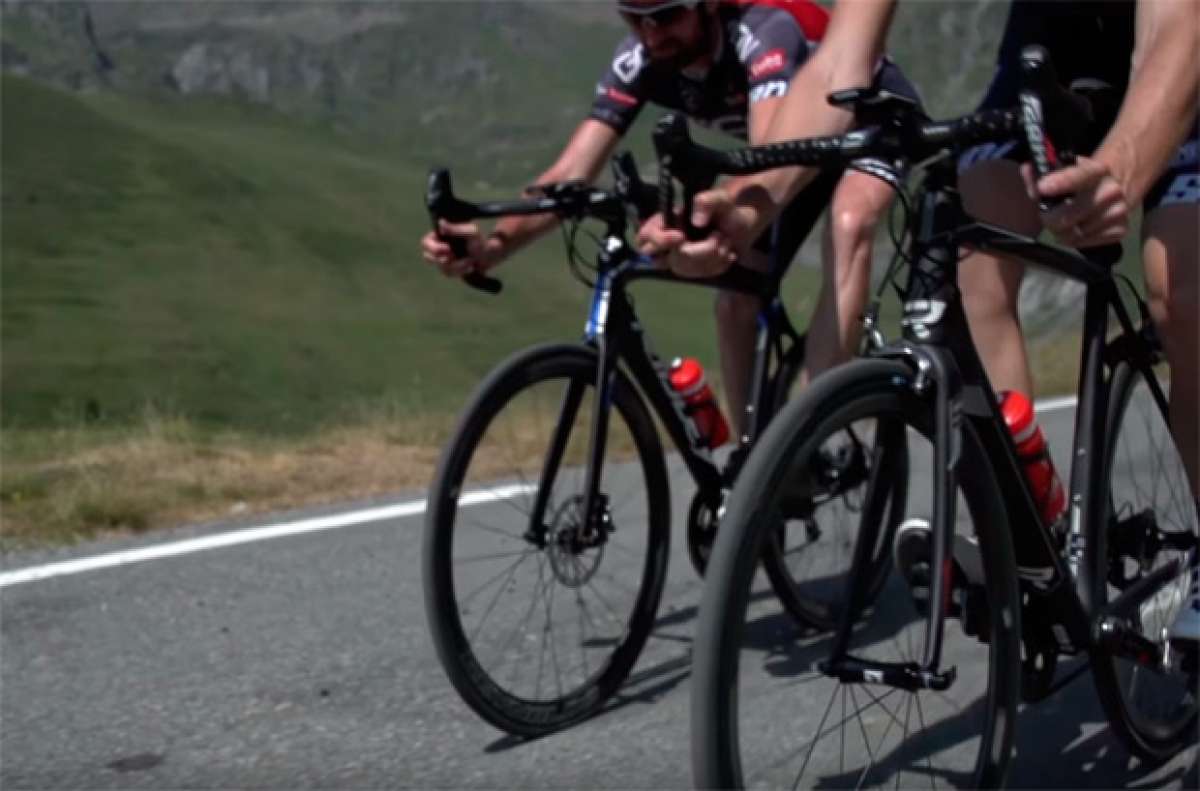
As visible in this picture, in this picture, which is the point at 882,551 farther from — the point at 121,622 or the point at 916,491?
the point at 121,622

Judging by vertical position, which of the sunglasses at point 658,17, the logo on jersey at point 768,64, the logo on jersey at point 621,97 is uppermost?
the sunglasses at point 658,17

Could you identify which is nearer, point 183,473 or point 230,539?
point 230,539

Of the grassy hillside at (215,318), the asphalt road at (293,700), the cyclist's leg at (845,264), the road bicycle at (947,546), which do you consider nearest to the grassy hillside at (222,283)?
the grassy hillside at (215,318)

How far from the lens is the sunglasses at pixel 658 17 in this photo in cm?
436

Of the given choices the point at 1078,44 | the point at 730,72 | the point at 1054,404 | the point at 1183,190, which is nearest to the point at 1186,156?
the point at 1183,190

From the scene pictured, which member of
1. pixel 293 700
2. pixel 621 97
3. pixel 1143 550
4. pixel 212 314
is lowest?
pixel 212 314

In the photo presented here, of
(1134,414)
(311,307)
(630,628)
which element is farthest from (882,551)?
(311,307)

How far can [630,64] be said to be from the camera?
185 inches

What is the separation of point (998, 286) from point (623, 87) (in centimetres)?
130

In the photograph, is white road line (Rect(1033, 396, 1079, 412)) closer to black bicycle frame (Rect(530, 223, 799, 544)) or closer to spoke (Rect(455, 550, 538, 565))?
black bicycle frame (Rect(530, 223, 799, 544))

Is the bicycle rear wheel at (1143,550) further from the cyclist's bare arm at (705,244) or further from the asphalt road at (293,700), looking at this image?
the cyclist's bare arm at (705,244)

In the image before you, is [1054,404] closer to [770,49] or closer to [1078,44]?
[770,49]

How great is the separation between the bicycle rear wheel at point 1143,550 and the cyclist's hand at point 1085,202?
34.4 inches

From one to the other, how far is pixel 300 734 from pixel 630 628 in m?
0.83
